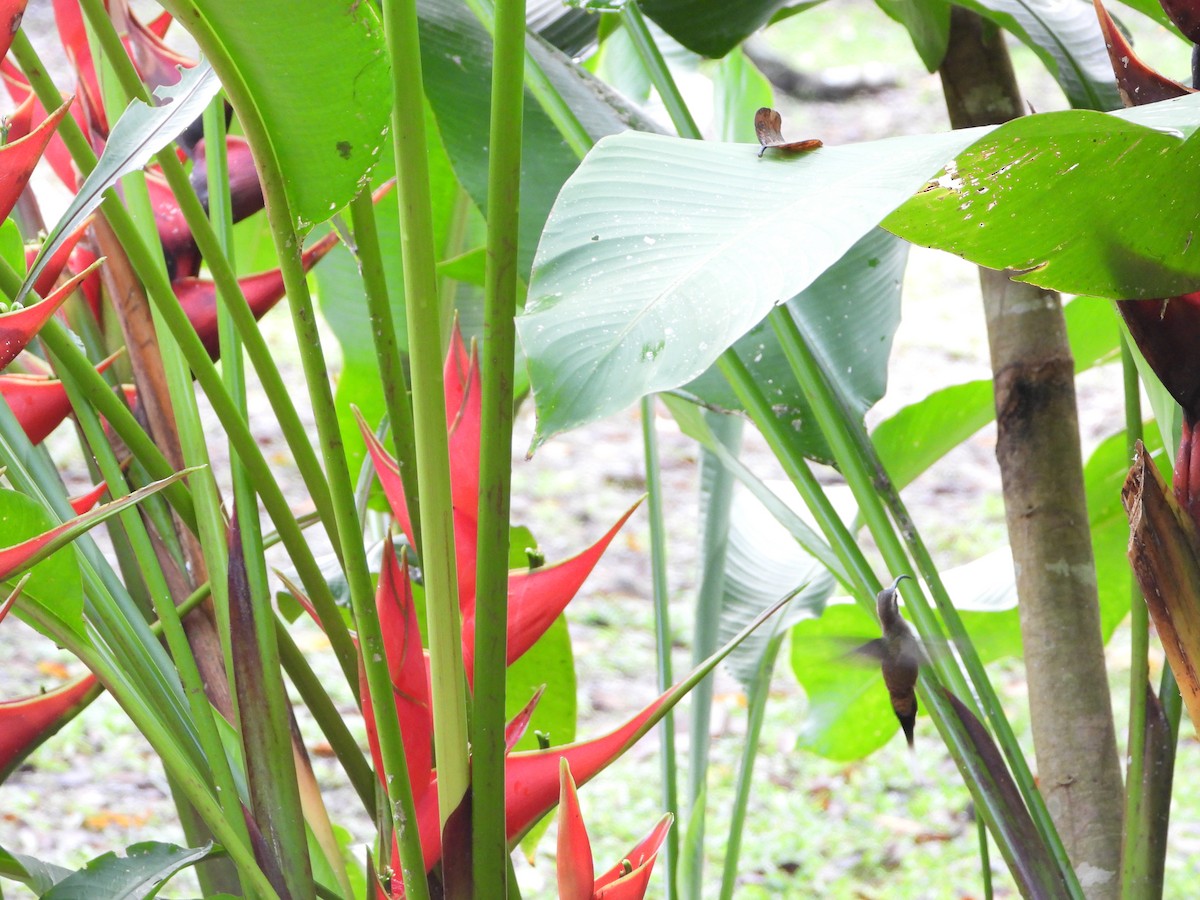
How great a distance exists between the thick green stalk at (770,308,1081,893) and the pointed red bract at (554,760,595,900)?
17 centimetres

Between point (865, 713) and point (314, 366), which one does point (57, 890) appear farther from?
point (865, 713)

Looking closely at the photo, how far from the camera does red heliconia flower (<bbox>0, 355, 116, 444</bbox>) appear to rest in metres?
0.38

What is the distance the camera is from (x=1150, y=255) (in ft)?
1.04

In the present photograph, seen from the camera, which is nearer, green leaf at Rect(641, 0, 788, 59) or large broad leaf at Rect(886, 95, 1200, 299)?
large broad leaf at Rect(886, 95, 1200, 299)

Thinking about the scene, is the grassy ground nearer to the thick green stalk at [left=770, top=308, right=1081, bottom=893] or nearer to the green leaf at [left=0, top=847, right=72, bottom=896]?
the thick green stalk at [left=770, top=308, right=1081, bottom=893]

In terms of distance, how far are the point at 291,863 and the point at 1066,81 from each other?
466 mm

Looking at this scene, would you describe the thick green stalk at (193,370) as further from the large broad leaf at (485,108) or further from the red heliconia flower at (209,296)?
the large broad leaf at (485,108)

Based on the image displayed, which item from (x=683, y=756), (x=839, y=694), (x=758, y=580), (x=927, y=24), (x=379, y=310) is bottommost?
(x=683, y=756)

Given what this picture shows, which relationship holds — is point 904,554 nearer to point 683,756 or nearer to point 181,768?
point 181,768

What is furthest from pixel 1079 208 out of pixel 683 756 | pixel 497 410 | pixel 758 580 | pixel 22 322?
pixel 683 756

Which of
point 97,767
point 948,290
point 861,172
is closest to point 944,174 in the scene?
point 861,172

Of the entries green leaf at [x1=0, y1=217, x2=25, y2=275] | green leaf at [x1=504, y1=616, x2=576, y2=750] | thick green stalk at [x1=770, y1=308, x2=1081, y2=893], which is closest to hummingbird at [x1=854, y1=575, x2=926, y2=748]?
thick green stalk at [x1=770, y1=308, x2=1081, y2=893]

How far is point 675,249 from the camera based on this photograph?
0.84 feet

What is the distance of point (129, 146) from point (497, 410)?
0.34ft
